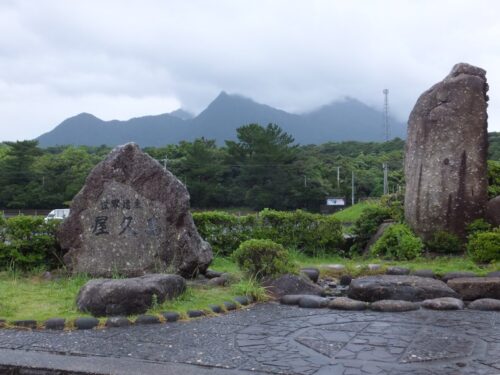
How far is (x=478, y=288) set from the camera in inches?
314

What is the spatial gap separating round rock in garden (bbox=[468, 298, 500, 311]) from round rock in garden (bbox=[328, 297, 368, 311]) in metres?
1.43

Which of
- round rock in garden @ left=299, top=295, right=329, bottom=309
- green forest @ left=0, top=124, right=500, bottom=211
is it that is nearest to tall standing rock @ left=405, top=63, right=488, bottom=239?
round rock in garden @ left=299, top=295, right=329, bottom=309

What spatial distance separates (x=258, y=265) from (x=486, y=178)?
5.84m

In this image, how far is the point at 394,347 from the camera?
5.41 meters

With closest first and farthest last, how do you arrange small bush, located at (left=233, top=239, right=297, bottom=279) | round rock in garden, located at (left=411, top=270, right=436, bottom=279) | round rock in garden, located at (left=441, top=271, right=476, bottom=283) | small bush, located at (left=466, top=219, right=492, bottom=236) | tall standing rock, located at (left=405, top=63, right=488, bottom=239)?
small bush, located at (left=233, top=239, right=297, bottom=279)
round rock in garden, located at (left=441, top=271, right=476, bottom=283)
round rock in garden, located at (left=411, top=270, right=436, bottom=279)
small bush, located at (left=466, top=219, right=492, bottom=236)
tall standing rock, located at (left=405, top=63, right=488, bottom=239)

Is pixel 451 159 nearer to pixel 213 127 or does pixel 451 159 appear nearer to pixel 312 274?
pixel 312 274

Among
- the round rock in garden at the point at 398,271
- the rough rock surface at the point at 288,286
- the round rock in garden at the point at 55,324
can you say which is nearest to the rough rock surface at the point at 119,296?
the round rock in garden at the point at 55,324

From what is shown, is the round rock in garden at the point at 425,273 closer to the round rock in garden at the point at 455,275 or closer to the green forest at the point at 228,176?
the round rock in garden at the point at 455,275

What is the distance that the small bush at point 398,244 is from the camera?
11297 millimetres

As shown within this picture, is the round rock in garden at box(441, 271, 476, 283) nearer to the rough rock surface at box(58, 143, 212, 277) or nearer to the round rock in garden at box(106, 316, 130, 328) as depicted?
the rough rock surface at box(58, 143, 212, 277)

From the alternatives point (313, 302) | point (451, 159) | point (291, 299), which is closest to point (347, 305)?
point (313, 302)

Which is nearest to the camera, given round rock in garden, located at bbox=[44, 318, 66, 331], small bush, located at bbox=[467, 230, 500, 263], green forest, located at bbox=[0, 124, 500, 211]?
round rock in garden, located at bbox=[44, 318, 66, 331]

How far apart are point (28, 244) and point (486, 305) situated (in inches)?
303

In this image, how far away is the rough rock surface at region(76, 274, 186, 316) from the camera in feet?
21.9
